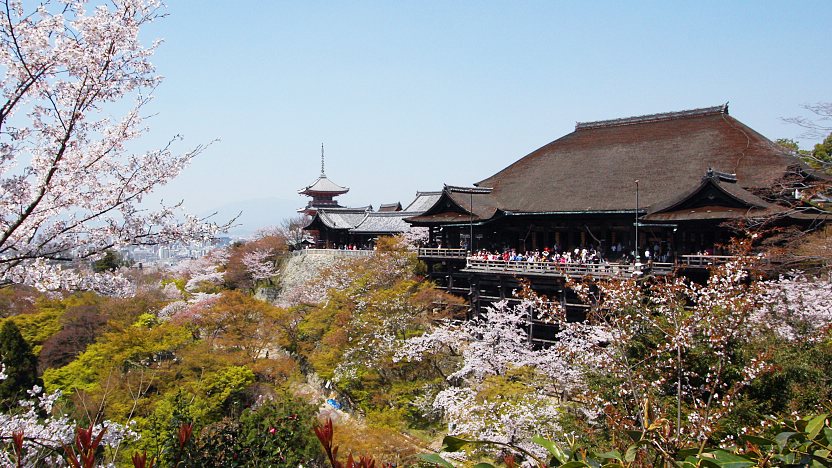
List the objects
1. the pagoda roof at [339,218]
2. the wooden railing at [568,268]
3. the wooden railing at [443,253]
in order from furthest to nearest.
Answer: the pagoda roof at [339,218], the wooden railing at [443,253], the wooden railing at [568,268]

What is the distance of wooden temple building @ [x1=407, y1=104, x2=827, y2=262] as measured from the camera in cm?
1787

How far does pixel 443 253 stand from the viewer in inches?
960

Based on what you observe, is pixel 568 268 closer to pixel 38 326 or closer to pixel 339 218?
pixel 339 218

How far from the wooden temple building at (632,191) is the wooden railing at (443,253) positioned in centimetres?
108

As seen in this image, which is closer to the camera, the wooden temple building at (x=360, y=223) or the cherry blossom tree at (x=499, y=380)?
the cherry blossom tree at (x=499, y=380)

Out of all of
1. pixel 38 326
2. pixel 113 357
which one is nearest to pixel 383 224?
pixel 38 326

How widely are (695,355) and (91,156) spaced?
9.61m

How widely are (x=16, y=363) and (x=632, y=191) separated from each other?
23.3 m

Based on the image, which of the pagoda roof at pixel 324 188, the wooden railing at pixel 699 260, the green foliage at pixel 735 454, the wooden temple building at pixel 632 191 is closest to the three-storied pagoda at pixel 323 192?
the pagoda roof at pixel 324 188

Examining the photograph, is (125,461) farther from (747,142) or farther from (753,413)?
(747,142)

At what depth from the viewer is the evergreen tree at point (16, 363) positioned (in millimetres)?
20500

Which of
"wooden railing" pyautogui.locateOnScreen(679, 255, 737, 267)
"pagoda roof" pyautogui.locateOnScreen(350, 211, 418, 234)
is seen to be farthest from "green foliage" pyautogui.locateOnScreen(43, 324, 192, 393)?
"wooden railing" pyautogui.locateOnScreen(679, 255, 737, 267)

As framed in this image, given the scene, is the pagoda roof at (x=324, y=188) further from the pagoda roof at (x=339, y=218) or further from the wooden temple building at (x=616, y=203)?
the wooden temple building at (x=616, y=203)

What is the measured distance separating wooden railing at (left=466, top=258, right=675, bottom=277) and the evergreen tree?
16450 mm
